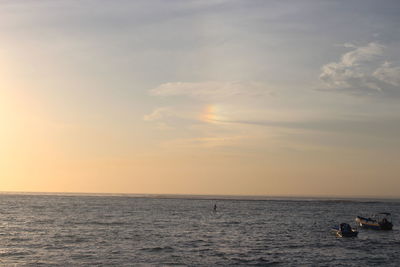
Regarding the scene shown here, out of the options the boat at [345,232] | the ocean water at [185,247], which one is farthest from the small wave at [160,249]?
the boat at [345,232]

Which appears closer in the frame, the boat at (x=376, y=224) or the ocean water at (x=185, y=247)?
the ocean water at (x=185, y=247)

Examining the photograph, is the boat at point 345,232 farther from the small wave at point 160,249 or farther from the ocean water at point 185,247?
the small wave at point 160,249

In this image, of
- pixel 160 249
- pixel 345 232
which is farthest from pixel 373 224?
pixel 160 249

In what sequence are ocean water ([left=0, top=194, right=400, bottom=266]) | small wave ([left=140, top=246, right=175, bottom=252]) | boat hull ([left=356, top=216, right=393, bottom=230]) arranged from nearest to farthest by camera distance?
ocean water ([left=0, top=194, right=400, bottom=266])
small wave ([left=140, top=246, right=175, bottom=252])
boat hull ([left=356, top=216, right=393, bottom=230])

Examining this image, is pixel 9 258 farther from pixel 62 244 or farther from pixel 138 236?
pixel 138 236

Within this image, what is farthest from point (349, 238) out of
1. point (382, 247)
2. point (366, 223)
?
point (366, 223)

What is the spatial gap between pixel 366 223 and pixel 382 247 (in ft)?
93.6

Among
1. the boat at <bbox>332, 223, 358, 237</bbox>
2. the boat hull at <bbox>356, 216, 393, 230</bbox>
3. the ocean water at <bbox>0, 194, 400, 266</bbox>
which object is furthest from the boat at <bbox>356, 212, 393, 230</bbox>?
the boat at <bbox>332, 223, 358, 237</bbox>

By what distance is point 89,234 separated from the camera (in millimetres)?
58844

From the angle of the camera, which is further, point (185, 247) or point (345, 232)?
point (345, 232)

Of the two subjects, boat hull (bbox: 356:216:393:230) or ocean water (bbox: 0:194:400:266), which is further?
boat hull (bbox: 356:216:393:230)

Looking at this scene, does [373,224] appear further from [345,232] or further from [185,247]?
[185,247]

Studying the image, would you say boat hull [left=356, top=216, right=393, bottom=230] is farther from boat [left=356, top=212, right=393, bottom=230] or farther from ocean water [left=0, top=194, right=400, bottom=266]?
ocean water [left=0, top=194, right=400, bottom=266]

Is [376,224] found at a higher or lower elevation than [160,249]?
higher
